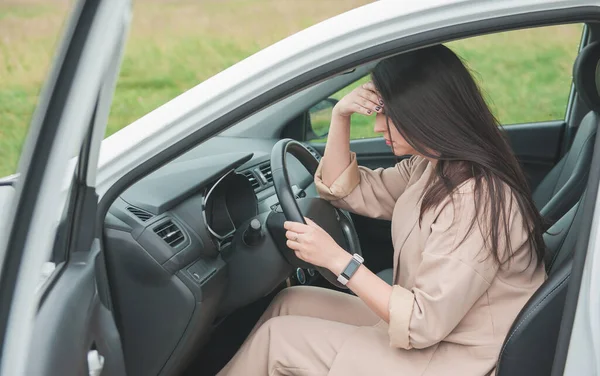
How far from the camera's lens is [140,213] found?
1.78m

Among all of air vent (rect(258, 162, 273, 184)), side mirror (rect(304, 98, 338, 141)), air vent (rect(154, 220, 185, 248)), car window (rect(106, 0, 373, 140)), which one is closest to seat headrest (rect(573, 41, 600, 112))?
side mirror (rect(304, 98, 338, 141))

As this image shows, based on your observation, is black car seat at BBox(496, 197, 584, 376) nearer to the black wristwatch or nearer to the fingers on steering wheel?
the black wristwatch

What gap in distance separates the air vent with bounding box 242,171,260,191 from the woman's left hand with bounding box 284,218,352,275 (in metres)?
0.53

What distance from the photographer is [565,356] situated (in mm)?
1408

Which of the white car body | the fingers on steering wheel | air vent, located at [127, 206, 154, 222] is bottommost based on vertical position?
the fingers on steering wheel

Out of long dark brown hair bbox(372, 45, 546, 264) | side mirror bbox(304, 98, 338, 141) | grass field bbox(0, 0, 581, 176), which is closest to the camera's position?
long dark brown hair bbox(372, 45, 546, 264)

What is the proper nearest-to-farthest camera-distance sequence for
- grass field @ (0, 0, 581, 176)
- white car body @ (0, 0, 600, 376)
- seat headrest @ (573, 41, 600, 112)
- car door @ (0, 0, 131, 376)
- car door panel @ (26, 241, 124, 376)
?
car door @ (0, 0, 131, 376), car door panel @ (26, 241, 124, 376), white car body @ (0, 0, 600, 376), seat headrest @ (573, 41, 600, 112), grass field @ (0, 0, 581, 176)

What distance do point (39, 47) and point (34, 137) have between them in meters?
0.23

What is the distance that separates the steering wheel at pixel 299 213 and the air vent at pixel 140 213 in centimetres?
32

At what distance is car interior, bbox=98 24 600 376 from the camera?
168cm

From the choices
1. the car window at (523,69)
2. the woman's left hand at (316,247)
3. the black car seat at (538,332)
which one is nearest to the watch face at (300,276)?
the woman's left hand at (316,247)

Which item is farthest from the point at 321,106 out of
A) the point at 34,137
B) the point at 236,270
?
the point at 34,137

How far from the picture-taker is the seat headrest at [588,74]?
217 cm

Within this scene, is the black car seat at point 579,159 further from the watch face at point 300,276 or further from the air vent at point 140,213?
the air vent at point 140,213
